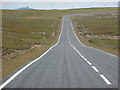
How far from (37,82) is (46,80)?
55 cm

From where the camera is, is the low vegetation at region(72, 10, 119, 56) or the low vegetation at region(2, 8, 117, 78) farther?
the low vegetation at region(72, 10, 119, 56)

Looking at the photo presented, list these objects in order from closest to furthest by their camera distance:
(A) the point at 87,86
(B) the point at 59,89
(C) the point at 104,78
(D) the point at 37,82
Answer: (B) the point at 59,89 < (A) the point at 87,86 < (D) the point at 37,82 < (C) the point at 104,78

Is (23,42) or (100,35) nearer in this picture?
(23,42)

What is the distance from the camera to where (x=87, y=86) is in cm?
957

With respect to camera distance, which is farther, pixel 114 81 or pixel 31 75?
pixel 31 75

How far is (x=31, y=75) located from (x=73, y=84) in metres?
2.72

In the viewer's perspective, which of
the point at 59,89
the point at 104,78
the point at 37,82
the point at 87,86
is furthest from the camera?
the point at 104,78

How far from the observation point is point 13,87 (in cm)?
926

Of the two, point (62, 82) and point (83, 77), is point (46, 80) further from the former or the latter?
point (83, 77)

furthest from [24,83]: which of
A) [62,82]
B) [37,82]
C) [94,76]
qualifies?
[94,76]

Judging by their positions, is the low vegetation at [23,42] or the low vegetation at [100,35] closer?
the low vegetation at [23,42]

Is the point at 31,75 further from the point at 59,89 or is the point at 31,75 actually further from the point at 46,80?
the point at 59,89

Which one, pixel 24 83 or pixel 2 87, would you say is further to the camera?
pixel 24 83

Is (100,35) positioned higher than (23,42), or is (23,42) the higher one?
(100,35)
